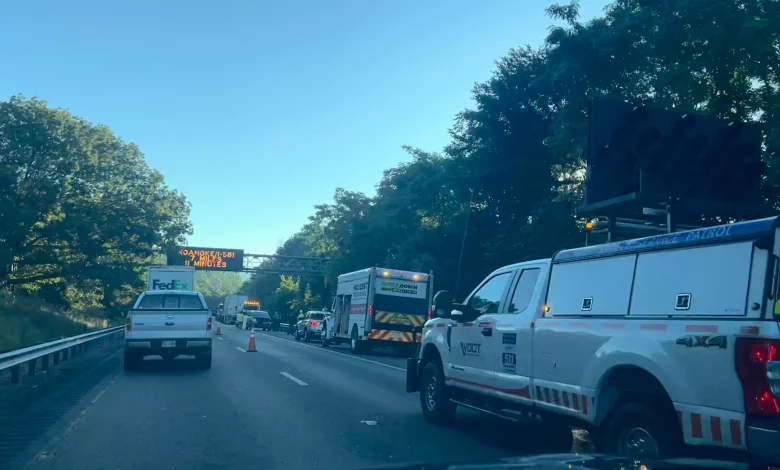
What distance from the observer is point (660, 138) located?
9906 mm

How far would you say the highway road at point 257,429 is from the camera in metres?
7.74

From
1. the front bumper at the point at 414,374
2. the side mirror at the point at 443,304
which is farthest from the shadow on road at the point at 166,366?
the side mirror at the point at 443,304

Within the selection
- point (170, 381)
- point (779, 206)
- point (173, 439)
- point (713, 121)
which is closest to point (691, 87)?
point (779, 206)

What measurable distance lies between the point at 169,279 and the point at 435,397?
1103 inches

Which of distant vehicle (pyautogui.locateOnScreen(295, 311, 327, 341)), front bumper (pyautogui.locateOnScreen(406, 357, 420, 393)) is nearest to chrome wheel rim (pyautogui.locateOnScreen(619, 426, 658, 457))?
front bumper (pyautogui.locateOnScreen(406, 357, 420, 393))

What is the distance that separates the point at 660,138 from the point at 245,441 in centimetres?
668

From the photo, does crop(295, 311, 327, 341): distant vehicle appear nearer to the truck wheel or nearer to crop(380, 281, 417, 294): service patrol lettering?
the truck wheel

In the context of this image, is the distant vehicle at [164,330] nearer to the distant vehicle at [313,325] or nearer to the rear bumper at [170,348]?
the rear bumper at [170,348]

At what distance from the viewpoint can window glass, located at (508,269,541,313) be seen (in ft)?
27.0

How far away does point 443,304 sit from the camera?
9672 millimetres

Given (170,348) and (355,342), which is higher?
(170,348)

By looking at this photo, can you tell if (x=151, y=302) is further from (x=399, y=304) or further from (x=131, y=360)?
(x=399, y=304)

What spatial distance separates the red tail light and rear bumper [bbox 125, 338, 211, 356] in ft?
47.9

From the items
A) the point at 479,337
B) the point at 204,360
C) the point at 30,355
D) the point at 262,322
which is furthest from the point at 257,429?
the point at 262,322
